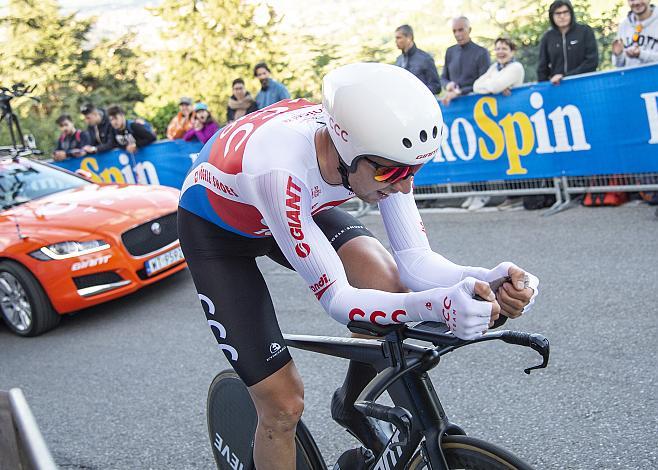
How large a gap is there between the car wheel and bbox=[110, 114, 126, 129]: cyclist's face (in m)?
5.59

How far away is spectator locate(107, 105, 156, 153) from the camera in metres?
12.4

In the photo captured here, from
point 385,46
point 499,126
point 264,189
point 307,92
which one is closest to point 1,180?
point 499,126

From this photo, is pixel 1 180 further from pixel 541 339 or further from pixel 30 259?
pixel 541 339

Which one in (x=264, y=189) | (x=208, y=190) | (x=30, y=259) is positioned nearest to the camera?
(x=264, y=189)

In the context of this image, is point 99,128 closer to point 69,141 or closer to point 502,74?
point 69,141

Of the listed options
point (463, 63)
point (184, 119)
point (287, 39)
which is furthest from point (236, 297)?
point (287, 39)

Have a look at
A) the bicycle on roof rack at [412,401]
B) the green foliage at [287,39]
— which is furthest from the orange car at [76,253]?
the green foliage at [287,39]

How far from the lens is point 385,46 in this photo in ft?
58.1

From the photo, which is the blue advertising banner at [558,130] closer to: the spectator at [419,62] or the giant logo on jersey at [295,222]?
the spectator at [419,62]

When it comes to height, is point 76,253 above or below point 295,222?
below

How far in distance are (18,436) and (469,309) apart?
1.21 metres

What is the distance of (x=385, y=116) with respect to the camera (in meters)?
2.21

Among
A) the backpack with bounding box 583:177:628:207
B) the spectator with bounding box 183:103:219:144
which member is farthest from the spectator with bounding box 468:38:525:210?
the spectator with bounding box 183:103:219:144

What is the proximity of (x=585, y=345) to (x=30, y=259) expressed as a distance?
509 cm
